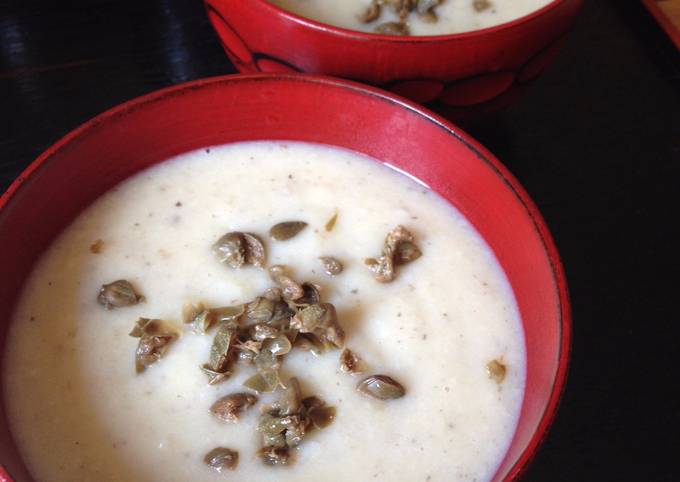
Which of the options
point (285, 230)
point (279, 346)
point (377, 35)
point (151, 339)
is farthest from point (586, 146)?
point (151, 339)

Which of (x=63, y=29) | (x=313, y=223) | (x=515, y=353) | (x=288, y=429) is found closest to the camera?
(x=288, y=429)

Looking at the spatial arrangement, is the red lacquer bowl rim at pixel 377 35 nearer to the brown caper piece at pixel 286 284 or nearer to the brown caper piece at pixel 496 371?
the brown caper piece at pixel 286 284

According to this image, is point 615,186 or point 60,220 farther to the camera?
point 615,186

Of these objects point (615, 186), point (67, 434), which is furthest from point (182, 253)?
point (615, 186)

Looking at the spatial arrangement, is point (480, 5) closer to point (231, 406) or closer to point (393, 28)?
point (393, 28)

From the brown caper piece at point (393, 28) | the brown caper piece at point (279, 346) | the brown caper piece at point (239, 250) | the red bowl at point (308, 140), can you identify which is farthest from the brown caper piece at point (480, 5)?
the brown caper piece at point (279, 346)

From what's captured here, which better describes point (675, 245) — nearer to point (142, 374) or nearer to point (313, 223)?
point (313, 223)
